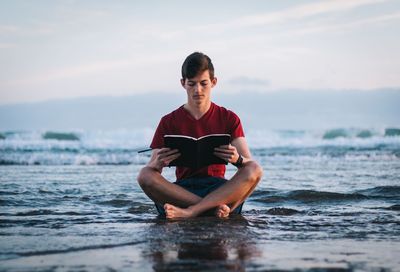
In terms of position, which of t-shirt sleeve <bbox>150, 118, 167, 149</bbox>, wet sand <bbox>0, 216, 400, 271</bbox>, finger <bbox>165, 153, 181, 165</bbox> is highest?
t-shirt sleeve <bbox>150, 118, 167, 149</bbox>

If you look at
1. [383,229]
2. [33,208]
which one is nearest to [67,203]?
[33,208]

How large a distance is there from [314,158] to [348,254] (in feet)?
46.0

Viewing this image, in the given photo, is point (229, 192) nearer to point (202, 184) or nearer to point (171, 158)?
point (202, 184)

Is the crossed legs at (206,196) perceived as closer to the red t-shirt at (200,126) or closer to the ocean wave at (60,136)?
the red t-shirt at (200,126)

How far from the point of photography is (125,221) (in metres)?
4.95

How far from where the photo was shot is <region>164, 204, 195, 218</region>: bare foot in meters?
4.94

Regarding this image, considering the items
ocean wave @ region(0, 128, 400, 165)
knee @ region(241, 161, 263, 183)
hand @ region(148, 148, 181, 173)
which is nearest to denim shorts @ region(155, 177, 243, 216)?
knee @ region(241, 161, 263, 183)

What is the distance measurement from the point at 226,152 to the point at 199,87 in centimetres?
65

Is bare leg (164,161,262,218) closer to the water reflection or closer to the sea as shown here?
the sea

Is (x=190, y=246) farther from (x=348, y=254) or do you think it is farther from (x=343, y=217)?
(x=343, y=217)

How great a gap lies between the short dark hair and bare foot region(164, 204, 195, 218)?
43.0 inches

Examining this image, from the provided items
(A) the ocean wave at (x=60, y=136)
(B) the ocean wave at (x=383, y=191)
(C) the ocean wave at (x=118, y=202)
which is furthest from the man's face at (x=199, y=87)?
(A) the ocean wave at (x=60, y=136)

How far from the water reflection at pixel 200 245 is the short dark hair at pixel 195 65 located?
1214mm

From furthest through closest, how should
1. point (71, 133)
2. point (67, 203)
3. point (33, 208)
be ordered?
point (71, 133) < point (67, 203) < point (33, 208)
